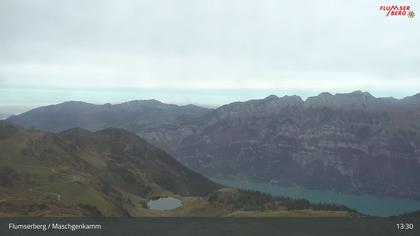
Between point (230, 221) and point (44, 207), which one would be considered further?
point (44, 207)

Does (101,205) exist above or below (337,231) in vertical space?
below

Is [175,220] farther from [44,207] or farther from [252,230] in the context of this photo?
[44,207]

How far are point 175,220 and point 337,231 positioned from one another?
59.9 ft

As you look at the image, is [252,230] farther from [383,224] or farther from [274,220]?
[383,224]

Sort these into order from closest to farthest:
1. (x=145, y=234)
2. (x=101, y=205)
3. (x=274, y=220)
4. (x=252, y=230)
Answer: (x=145, y=234) → (x=252, y=230) → (x=274, y=220) → (x=101, y=205)

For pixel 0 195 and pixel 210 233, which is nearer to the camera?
pixel 210 233

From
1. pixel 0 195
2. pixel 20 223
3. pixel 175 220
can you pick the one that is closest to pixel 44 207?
pixel 0 195

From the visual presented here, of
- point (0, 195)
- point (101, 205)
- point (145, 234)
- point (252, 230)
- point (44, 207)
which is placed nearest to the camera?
point (145, 234)

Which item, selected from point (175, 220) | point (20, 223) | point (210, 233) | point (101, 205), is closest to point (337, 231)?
point (210, 233)

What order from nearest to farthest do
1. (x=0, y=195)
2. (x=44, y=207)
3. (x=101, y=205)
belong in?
(x=44, y=207) < (x=0, y=195) < (x=101, y=205)

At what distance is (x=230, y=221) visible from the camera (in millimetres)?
57156

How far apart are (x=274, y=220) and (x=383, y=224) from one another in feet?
42.0

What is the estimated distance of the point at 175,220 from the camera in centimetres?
5634

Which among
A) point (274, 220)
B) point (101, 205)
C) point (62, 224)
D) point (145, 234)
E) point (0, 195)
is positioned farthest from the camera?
point (101, 205)
